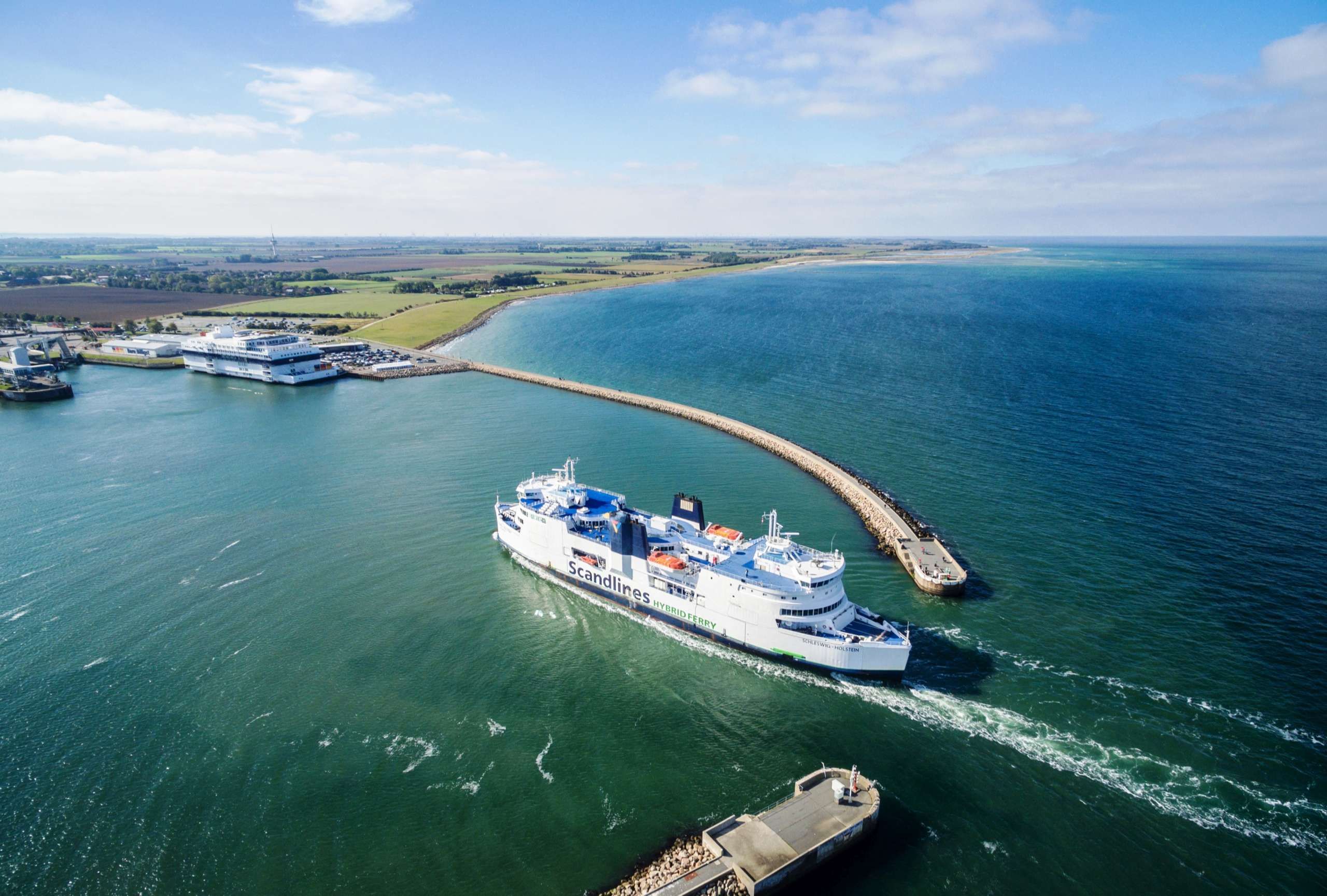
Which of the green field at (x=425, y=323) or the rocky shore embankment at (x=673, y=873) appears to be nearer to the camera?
the rocky shore embankment at (x=673, y=873)

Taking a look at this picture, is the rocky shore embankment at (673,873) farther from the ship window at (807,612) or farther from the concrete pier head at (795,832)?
the ship window at (807,612)

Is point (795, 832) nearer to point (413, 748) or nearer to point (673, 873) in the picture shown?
point (673, 873)

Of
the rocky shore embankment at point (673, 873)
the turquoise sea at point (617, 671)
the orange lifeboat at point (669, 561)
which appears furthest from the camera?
the orange lifeboat at point (669, 561)

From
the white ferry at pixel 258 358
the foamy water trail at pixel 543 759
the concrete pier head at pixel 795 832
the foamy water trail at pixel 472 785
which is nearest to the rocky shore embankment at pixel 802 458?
the concrete pier head at pixel 795 832

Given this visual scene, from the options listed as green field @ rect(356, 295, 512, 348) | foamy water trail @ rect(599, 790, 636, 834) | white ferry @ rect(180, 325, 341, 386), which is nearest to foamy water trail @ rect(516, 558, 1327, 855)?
foamy water trail @ rect(599, 790, 636, 834)

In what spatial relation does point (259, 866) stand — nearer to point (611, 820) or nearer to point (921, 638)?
point (611, 820)

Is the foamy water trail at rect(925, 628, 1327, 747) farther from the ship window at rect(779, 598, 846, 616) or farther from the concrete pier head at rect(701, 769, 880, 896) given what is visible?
the concrete pier head at rect(701, 769, 880, 896)

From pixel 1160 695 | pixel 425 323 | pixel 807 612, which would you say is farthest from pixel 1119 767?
pixel 425 323
